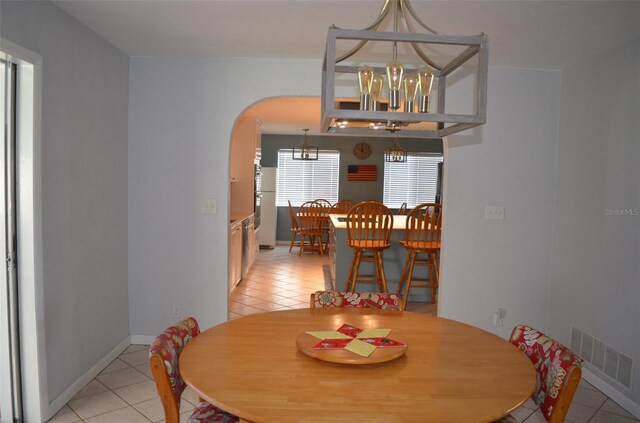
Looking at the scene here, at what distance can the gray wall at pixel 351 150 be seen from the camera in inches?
370

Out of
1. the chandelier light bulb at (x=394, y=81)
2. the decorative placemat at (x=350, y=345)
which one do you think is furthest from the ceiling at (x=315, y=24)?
the decorative placemat at (x=350, y=345)

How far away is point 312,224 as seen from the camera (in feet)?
28.5

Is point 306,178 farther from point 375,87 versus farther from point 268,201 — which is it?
point 375,87

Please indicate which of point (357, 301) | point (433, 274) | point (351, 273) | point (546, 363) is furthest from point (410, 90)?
point (433, 274)

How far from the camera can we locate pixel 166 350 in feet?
5.54

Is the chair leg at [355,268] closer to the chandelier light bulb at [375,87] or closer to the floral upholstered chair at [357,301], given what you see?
the floral upholstered chair at [357,301]

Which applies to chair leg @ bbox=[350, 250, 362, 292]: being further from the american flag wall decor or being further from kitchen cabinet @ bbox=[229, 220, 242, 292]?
the american flag wall decor

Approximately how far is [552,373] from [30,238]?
241cm

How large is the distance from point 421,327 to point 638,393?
1.67 metres

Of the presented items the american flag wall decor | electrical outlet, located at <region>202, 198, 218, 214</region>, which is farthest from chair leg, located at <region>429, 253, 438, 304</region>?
the american flag wall decor

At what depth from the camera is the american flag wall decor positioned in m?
9.39

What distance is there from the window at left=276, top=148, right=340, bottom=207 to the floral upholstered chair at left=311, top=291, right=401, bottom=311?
7088mm

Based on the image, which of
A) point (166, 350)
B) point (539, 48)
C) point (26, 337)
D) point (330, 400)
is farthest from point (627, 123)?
point (26, 337)

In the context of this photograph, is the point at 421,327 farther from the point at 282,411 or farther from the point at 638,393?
the point at 638,393
